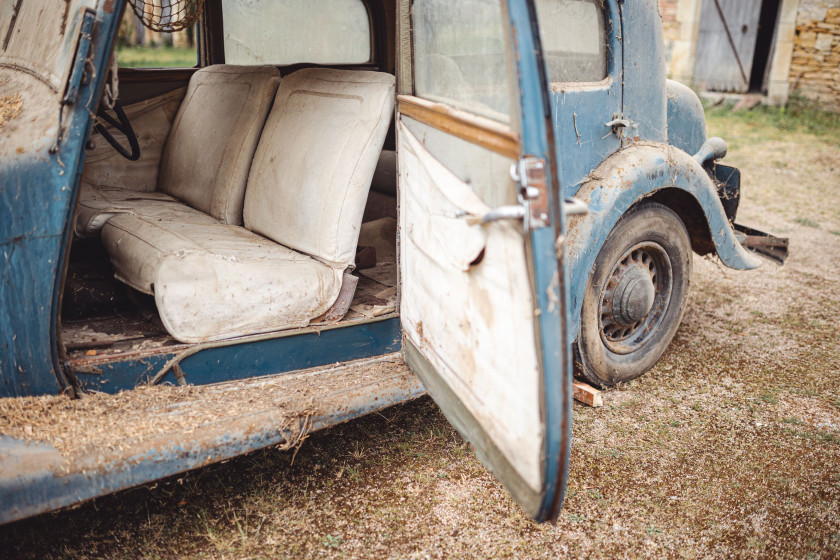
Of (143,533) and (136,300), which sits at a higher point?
(136,300)

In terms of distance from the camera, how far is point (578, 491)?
7.75 feet

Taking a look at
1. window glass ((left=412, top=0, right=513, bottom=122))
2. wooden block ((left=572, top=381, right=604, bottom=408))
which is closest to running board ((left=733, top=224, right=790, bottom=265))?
wooden block ((left=572, top=381, right=604, bottom=408))

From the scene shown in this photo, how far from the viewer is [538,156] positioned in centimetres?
143

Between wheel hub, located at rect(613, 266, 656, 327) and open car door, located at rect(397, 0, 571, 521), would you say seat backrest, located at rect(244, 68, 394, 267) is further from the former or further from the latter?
wheel hub, located at rect(613, 266, 656, 327)

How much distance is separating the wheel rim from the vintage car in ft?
0.04

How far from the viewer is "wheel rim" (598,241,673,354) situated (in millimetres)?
2863

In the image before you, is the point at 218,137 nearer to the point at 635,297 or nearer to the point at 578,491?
the point at 635,297

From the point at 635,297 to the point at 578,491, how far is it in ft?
3.05

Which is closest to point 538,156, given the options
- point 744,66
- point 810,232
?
point 810,232

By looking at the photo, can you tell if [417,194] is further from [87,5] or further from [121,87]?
[121,87]

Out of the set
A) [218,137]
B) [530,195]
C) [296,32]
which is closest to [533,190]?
[530,195]

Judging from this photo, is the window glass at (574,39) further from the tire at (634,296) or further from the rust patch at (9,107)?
the rust patch at (9,107)

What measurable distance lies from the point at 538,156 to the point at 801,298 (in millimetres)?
3340

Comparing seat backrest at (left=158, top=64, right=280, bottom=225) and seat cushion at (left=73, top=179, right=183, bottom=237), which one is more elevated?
seat backrest at (left=158, top=64, right=280, bottom=225)
